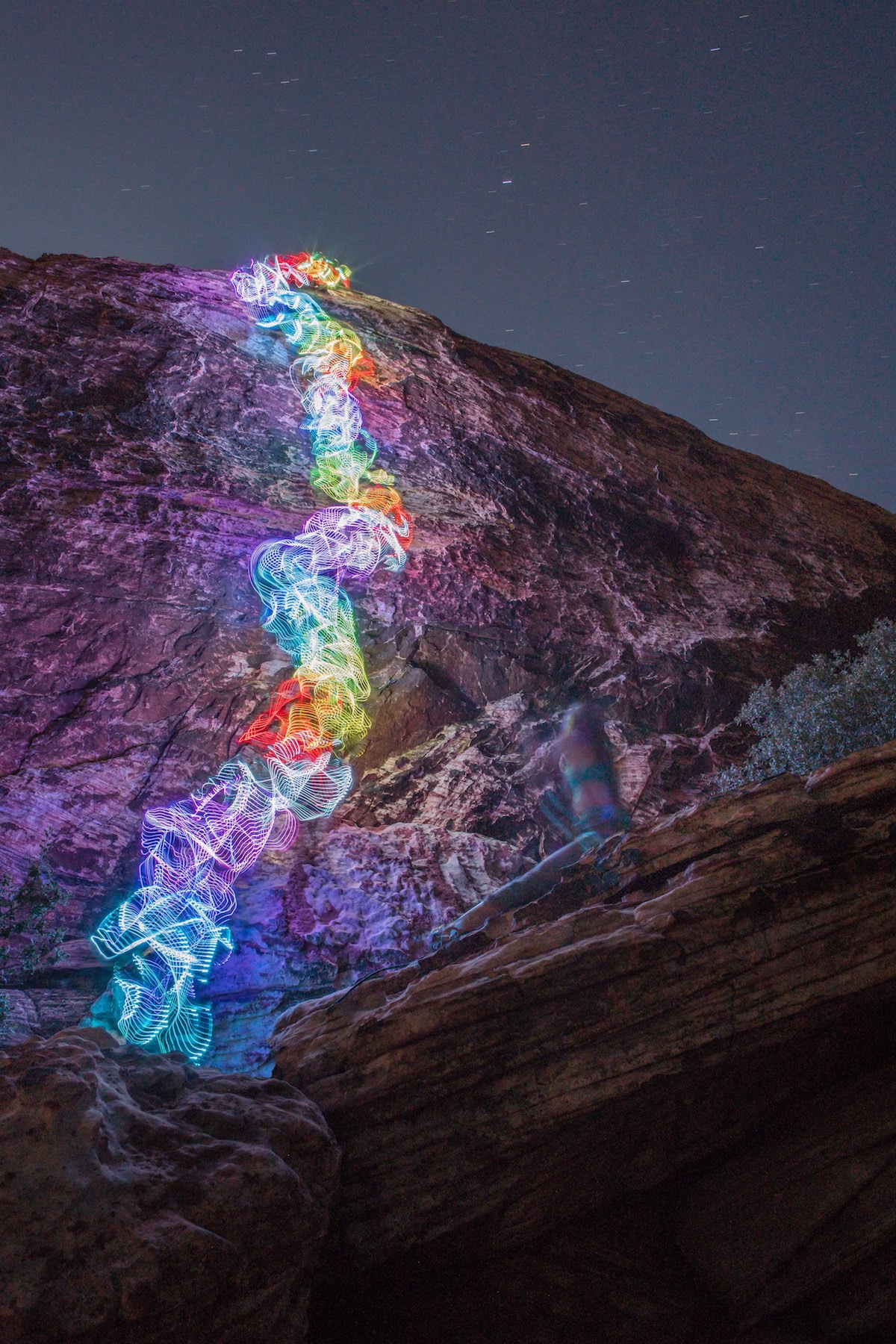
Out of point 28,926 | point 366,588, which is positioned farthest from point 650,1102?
point 366,588

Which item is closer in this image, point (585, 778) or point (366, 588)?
point (585, 778)

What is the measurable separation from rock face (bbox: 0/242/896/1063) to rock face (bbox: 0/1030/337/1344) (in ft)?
11.1

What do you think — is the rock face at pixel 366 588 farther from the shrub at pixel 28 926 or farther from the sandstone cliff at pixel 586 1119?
the sandstone cliff at pixel 586 1119

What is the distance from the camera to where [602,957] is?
6.38m

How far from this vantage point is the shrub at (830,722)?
10.3 metres

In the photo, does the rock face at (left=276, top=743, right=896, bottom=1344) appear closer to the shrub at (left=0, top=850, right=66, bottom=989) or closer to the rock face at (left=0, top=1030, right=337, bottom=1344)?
the rock face at (left=0, top=1030, right=337, bottom=1344)

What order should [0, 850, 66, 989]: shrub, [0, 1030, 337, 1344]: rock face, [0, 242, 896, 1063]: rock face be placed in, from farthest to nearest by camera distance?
[0, 242, 896, 1063]: rock face → [0, 850, 66, 989]: shrub → [0, 1030, 337, 1344]: rock face

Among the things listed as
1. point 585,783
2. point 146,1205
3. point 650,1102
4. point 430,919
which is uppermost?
point 585,783

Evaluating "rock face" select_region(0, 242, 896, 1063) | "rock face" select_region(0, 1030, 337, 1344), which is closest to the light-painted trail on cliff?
"rock face" select_region(0, 242, 896, 1063)

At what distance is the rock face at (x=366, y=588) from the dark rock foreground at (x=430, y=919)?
0.21 ft

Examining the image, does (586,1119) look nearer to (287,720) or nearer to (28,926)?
(28,926)

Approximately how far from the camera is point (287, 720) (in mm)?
11531

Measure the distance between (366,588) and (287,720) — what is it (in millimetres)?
2816

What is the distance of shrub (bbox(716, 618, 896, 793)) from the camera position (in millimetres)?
10312
